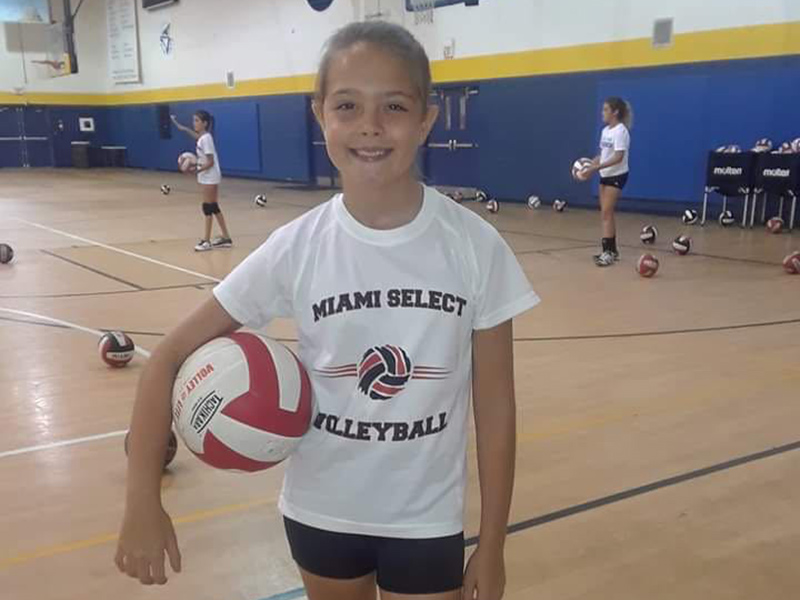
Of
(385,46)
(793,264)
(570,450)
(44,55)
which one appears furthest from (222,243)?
(44,55)

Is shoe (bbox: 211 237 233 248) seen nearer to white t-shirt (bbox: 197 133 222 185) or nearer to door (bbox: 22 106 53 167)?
white t-shirt (bbox: 197 133 222 185)

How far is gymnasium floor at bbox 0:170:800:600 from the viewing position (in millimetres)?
2553

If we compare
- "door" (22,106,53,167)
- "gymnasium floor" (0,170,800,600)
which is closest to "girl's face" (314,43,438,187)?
"gymnasium floor" (0,170,800,600)

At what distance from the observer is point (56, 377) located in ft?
15.1

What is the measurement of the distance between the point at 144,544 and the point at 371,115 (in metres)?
0.81

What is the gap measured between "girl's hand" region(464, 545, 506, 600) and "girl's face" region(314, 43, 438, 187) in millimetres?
684

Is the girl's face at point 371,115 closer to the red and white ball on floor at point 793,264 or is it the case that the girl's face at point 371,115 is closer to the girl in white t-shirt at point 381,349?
the girl in white t-shirt at point 381,349

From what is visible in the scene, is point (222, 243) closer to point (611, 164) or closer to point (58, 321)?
point (58, 321)

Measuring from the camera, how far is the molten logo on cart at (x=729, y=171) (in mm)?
10586

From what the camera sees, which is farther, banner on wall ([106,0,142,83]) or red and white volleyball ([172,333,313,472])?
banner on wall ([106,0,142,83])

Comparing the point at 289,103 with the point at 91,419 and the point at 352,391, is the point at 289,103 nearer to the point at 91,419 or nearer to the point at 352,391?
the point at 91,419

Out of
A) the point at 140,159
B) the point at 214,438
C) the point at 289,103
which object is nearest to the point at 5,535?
the point at 214,438

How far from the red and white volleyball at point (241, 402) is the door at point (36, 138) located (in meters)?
26.7

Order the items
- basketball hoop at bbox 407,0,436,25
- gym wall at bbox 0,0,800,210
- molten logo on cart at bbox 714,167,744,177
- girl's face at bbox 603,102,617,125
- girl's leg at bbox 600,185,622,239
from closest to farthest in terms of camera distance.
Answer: girl's face at bbox 603,102,617,125
girl's leg at bbox 600,185,622,239
molten logo on cart at bbox 714,167,744,177
gym wall at bbox 0,0,800,210
basketball hoop at bbox 407,0,436,25
